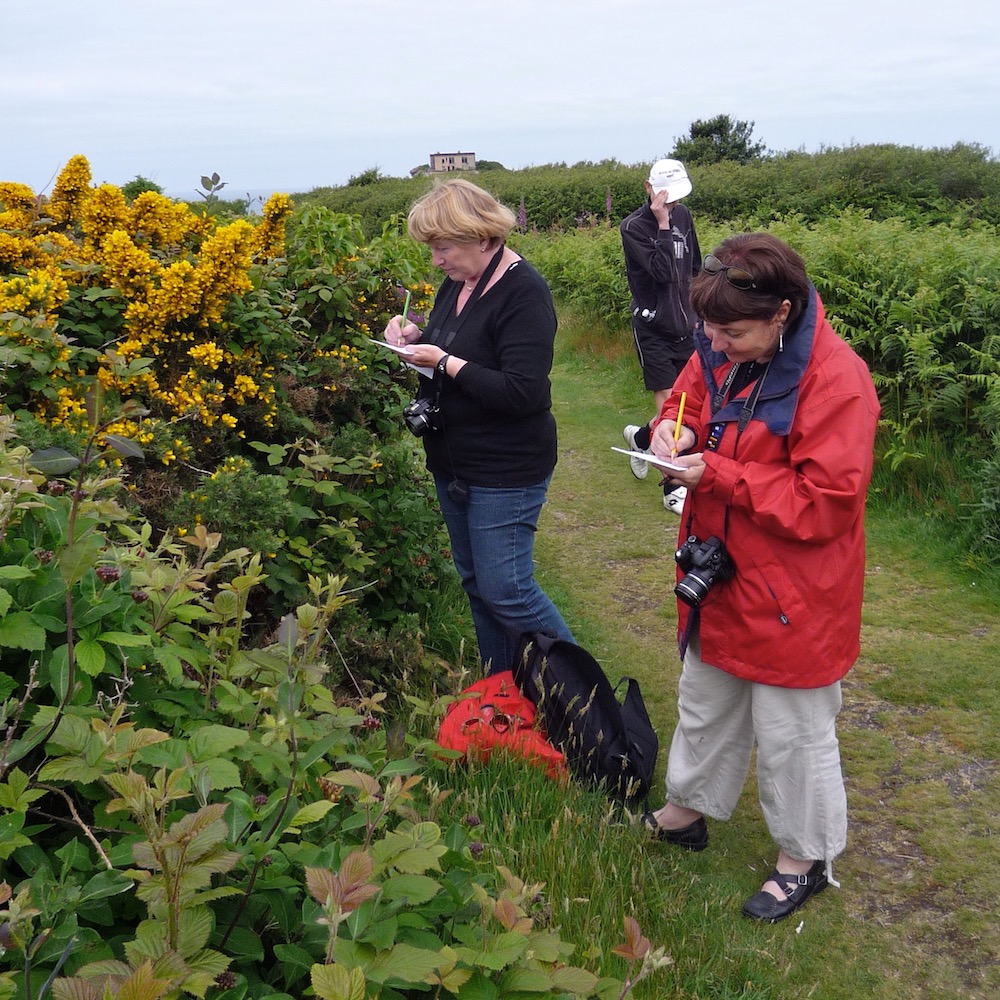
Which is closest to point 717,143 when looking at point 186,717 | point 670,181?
point 670,181

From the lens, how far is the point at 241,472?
3424 millimetres

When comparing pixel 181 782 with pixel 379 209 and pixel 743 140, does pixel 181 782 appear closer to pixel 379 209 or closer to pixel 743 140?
pixel 379 209

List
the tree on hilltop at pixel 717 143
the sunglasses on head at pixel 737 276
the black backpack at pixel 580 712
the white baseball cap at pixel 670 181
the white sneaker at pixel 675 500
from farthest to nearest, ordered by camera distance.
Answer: the tree on hilltop at pixel 717 143 → the white baseball cap at pixel 670 181 → the white sneaker at pixel 675 500 → the black backpack at pixel 580 712 → the sunglasses on head at pixel 737 276

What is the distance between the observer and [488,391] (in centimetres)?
354

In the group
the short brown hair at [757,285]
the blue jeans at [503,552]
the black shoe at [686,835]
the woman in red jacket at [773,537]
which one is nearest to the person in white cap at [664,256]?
the blue jeans at [503,552]

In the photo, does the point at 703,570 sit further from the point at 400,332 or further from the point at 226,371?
the point at 226,371

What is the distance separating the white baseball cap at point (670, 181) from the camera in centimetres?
673

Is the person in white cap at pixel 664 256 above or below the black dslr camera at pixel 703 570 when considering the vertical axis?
above

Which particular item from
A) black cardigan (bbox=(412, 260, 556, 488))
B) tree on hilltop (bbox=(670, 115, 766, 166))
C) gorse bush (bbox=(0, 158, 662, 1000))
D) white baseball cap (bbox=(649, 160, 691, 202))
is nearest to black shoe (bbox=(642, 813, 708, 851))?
gorse bush (bbox=(0, 158, 662, 1000))

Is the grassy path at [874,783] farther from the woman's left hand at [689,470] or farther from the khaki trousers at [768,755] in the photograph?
the woman's left hand at [689,470]

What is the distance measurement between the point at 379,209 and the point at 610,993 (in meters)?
31.0

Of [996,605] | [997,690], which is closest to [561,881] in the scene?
[997,690]

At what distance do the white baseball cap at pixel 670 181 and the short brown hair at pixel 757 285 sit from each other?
4.14 meters

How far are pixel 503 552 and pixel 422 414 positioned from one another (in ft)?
1.91
